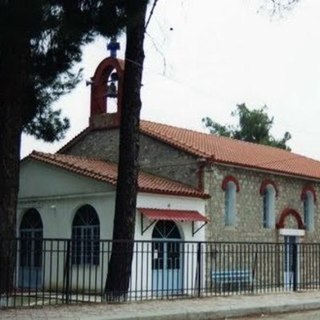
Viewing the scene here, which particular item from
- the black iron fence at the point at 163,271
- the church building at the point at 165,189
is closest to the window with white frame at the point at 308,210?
the church building at the point at 165,189

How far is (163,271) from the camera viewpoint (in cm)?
2028

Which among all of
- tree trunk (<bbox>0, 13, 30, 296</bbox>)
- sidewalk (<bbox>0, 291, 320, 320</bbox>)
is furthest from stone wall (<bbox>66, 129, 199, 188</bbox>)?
tree trunk (<bbox>0, 13, 30, 296</bbox>)

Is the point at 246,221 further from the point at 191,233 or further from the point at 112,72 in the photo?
the point at 112,72

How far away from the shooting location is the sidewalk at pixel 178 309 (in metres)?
12.6

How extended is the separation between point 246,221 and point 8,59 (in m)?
16.6

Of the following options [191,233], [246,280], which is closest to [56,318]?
[246,280]

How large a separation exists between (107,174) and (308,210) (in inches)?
458

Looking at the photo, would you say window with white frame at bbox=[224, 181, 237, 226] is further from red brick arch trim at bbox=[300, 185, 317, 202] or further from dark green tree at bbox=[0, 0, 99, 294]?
dark green tree at bbox=[0, 0, 99, 294]

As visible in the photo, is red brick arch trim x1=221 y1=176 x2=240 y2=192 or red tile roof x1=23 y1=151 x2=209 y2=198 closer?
red tile roof x1=23 y1=151 x2=209 y2=198

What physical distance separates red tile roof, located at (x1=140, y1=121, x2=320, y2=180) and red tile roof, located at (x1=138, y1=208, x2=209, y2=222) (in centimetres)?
220

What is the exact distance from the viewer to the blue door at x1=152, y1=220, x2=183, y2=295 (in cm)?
2016

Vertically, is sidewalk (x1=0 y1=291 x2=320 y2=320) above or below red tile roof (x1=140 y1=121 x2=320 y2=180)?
below

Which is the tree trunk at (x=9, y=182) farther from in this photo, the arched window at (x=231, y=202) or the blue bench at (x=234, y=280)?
the arched window at (x=231, y=202)

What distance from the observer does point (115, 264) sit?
16375 mm
